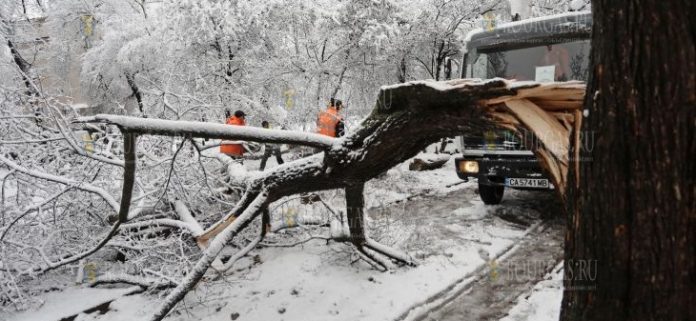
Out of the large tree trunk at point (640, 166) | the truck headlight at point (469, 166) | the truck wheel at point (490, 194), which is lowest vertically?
the truck wheel at point (490, 194)

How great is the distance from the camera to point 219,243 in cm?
336

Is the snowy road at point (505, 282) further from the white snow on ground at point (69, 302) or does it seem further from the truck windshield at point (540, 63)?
the white snow on ground at point (69, 302)

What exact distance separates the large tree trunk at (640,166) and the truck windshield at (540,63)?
4678mm

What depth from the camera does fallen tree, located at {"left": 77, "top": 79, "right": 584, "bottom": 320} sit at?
1.94 meters

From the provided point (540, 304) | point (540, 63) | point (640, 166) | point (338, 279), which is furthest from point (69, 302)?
point (540, 63)

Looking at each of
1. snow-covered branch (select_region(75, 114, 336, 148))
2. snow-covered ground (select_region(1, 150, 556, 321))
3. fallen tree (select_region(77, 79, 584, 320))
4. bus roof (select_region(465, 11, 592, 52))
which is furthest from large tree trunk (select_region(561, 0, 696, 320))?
bus roof (select_region(465, 11, 592, 52))

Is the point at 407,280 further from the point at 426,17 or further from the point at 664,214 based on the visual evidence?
the point at 426,17

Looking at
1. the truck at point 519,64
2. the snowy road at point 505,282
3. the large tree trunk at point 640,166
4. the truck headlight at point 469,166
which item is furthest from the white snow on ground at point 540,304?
the large tree trunk at point 640,166

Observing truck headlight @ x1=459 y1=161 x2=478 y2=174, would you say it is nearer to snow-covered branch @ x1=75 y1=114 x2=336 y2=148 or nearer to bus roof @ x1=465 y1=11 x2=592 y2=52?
→ bus roof @ x1=465 y1=11 x2=592 y2=52

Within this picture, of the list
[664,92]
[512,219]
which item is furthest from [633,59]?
[512,219]

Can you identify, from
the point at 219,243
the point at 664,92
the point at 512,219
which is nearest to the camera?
the point at 664,92

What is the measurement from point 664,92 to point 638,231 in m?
0.39

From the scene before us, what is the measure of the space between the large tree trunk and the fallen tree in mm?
273

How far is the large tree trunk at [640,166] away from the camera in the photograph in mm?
1016
